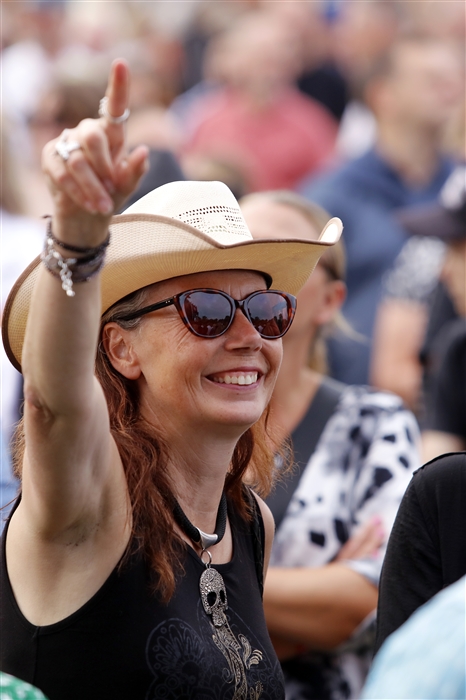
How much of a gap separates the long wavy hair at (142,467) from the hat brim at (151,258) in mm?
81

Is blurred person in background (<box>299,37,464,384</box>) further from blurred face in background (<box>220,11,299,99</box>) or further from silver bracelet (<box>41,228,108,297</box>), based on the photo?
silver bracelet (<box>41,228,108,297</box>)

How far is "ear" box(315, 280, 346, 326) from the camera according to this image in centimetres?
392

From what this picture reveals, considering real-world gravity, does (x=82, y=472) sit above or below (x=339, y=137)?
below

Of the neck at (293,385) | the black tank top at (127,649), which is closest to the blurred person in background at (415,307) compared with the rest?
the neck at (293,385)

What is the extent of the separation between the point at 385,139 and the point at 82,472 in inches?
226

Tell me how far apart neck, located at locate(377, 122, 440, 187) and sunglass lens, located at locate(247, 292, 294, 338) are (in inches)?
192

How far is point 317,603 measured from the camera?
3.32 metres

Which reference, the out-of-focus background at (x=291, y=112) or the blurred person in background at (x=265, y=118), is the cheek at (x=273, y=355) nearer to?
the out-of-focus background at (x=291, y=112)

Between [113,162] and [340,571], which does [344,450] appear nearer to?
[340,571]

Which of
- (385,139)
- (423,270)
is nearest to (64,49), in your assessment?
(385,139)

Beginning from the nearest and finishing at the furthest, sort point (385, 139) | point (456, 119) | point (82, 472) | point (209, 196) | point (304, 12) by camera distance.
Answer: point (82, 472) < point (209, 196) < point (456, 119) < point (385, 139) < point (304, 12)

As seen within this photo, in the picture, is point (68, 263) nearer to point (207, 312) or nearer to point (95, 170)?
point (95, 170)

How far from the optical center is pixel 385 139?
725 cm

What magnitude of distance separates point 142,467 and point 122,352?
12.1 inches
